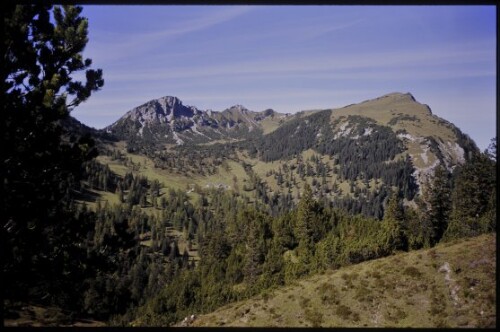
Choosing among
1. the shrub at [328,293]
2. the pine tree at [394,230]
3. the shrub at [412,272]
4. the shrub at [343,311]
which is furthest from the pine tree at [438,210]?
the shrub at [343,311]

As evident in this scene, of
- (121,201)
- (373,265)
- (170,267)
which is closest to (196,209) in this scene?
(121,201)

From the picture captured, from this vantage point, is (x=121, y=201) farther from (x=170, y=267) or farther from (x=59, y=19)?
(x=59, y=19)

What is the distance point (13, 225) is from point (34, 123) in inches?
91.4

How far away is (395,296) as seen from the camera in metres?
17.6

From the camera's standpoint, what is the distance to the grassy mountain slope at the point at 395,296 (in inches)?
582

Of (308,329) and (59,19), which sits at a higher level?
(59,19)

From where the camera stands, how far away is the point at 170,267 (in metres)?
110

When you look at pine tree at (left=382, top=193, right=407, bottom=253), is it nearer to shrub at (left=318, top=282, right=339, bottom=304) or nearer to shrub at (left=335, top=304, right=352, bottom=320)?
shrub at (left=318, top=282, right=339, bottom=304)

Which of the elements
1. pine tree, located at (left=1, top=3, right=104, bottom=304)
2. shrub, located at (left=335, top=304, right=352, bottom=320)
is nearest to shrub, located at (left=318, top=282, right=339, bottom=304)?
shrub, located at (left=335, top=304, right=352, bottom=320)

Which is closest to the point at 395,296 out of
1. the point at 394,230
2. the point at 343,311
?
the point at 343,311

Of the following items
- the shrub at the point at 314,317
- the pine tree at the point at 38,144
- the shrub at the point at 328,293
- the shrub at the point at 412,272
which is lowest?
the shrub at the point at 314,317

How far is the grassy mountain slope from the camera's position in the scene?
1478 centimetres

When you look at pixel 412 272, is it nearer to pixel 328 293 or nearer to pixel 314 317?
pixel 328 293

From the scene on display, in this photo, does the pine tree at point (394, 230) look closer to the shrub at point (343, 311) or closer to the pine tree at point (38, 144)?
the shrub at point (343, 311)
